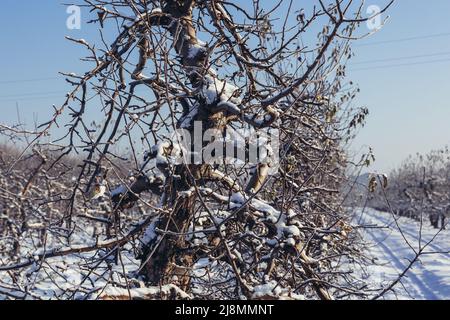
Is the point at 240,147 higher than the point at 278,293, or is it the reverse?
the point at 240,147

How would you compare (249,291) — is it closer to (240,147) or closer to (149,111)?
(240,147)

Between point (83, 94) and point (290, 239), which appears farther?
point (83, 94)

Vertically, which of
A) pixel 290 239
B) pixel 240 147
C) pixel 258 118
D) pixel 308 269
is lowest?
pixel 308 269

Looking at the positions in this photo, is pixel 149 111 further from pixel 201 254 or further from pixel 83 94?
pixel 201 254

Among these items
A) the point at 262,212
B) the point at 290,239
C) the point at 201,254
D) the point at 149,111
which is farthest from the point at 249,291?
the point at 149,111

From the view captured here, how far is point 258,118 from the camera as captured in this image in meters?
3.18

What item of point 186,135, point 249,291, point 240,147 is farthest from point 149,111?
point 249,291

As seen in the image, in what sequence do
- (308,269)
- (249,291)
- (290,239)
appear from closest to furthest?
1. (249,291)
2. (290,239)
3. (308,269)

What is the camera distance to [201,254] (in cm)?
348
